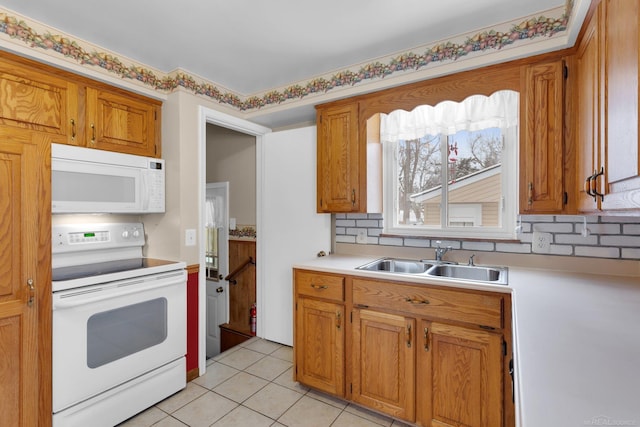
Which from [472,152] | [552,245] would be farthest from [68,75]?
[552,245]

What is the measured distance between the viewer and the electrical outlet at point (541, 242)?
6.39ft

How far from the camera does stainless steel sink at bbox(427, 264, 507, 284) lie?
6.59 ft

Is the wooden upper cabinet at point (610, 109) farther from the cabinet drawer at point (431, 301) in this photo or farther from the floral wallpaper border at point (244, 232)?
the floral wallpaper border at point (244, 232)

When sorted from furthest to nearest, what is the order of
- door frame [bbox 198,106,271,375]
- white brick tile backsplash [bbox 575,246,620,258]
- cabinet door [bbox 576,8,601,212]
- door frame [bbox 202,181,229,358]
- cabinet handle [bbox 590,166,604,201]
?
door frame [bbox 202,181,229,358] → door frame [bbox 198,106,271,375] → white brick tile backsplash [bbox 575,246,620,258] → cabinet door [bbox 576,8,601,212] → cabinet handle [bbox 590,166,604,201]

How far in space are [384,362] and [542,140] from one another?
1584 millimetres

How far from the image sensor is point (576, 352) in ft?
2.65

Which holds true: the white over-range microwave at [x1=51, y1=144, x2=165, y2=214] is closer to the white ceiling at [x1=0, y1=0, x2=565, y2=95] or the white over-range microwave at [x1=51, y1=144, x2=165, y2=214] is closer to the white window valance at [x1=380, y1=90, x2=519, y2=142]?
the white ceiling at [x1=0, y1=0, x2=565, y2=95]

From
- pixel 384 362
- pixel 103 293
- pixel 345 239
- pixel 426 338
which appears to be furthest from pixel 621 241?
pixel 103 293

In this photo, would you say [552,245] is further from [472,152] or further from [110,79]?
[110,79]

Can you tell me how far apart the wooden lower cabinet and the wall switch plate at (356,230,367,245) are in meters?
0.64

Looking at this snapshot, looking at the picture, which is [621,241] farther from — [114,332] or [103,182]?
[103,182]

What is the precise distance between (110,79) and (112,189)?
76 cm

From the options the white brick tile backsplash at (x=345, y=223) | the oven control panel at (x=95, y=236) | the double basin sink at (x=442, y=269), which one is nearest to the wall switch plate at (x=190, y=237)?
the oven control panel at (x=95, y=236)

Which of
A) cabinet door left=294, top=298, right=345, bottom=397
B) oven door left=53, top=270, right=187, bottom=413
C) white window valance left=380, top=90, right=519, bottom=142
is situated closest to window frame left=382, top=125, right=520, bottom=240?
white window valance left=380, top=90, right=519, bottom=142
